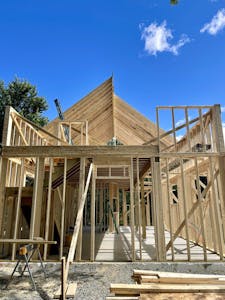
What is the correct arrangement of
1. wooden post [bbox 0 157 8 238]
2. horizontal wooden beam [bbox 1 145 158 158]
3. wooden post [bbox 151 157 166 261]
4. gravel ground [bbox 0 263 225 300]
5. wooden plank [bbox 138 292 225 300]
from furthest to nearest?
horizontal wooden beam [bbox 1 145 158 158], wooden post [bbox 0 157 8 238], wooden post [bbox 151 157 166 261], gravel ground [bbox 0 263 225 300], wooden plank [bbox 138 292 225 300]

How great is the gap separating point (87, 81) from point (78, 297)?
31.4 feet

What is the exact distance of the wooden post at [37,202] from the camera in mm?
5205

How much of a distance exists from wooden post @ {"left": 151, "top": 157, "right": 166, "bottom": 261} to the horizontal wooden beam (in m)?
0.39

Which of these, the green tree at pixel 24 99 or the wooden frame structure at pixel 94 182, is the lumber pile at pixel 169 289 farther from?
the green tree at pixel 24 99

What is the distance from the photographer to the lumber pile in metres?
2.71

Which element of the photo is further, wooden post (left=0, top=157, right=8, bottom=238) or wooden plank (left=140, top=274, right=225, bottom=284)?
wooden post (left=0, top=157, right=8, bottom=238)

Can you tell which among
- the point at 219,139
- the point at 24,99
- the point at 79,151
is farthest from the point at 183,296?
the point at 24,99

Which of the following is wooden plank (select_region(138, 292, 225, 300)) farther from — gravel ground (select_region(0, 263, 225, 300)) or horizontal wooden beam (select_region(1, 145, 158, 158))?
horizontal wooden beam (select_region(1, 145, 158, 158))

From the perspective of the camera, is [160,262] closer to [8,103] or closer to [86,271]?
[86,271]

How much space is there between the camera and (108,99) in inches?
404

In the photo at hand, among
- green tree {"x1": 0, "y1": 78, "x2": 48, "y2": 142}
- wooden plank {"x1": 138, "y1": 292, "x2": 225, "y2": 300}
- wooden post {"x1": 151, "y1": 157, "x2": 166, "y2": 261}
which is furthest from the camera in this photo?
green tree {"x1": 0, "y1": 78, "x2": 48, "y2": 142}

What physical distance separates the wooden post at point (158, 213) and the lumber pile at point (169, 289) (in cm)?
167

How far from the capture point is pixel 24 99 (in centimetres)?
1389

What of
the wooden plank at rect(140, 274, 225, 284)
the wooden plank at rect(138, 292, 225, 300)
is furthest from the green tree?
the wooden plank at rect(138, 292, 225, 300)
